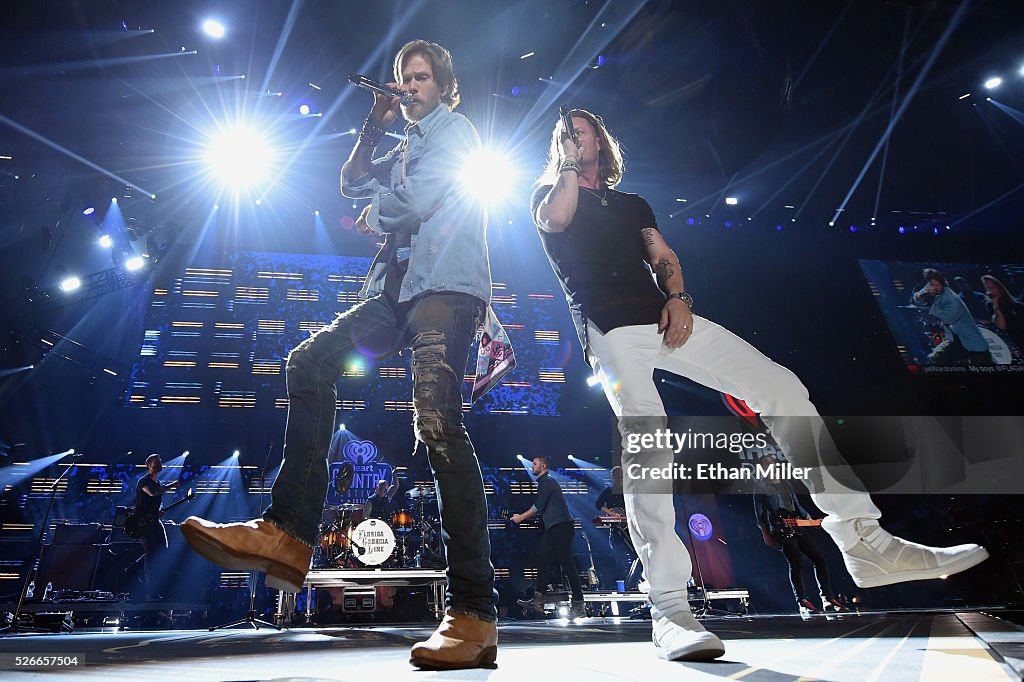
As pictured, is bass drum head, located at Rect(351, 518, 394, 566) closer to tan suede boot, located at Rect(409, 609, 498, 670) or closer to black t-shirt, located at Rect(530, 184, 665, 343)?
black t-shirt, located at Rect(530, 184, 665, 343)

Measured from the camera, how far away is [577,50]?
6027 millimetres

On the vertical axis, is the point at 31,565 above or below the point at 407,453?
below

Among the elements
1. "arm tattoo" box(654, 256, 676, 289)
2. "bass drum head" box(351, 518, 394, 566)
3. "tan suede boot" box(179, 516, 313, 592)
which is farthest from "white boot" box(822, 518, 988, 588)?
"bass drum head" box(351, 518, 394, 566)

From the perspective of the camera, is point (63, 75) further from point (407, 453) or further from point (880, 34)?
point (880, 34)

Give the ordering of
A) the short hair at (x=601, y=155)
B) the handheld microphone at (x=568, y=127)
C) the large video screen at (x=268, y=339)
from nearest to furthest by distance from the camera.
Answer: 1. the handheld microphone at (x=568, y=127)
2. the short hair at (x=601, y=155)
3. the large video screen at (x=268, y=339)

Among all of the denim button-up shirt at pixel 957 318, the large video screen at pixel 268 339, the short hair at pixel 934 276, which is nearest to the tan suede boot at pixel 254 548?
the large video screen at pixel 268 339

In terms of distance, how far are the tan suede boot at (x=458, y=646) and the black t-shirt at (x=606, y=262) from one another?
3.34ft

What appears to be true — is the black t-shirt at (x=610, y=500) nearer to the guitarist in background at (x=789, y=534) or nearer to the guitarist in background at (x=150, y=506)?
the guitarist in background at (x=789, y=534)

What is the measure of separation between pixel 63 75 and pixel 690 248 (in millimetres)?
9216

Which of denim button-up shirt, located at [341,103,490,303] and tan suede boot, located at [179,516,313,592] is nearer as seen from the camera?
tan suede boot, located at [179,516,313,592]

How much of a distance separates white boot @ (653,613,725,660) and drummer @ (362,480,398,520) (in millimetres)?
5752

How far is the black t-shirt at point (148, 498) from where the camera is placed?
6697 millimetres

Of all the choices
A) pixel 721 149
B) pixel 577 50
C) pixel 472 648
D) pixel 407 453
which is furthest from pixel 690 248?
pixel 472 648

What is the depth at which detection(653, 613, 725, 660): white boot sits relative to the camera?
4.77 ft
